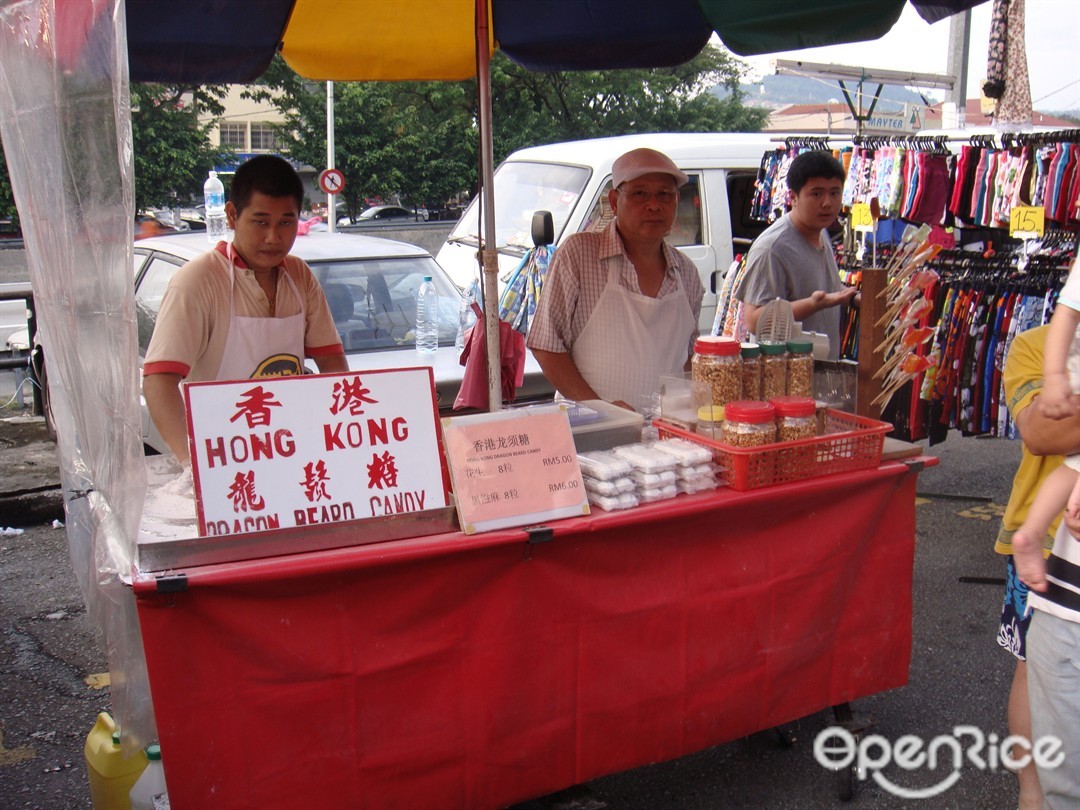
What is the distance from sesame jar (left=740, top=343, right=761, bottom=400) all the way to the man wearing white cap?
28.1 inches

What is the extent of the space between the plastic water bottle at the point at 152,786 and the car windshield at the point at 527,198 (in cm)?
514

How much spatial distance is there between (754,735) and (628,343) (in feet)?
4.57

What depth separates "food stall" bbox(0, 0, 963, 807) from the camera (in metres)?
1.94

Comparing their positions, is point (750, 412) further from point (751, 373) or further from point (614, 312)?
point (614, 312)

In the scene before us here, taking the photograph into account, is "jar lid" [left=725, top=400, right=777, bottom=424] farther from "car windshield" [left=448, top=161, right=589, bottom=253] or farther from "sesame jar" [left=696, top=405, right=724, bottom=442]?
"car windshield" [left=448, top=161, right=589, bottom=253]

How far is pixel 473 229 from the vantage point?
25.8 feet

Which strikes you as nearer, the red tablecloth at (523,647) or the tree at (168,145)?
the red tablecloth at (523,647)

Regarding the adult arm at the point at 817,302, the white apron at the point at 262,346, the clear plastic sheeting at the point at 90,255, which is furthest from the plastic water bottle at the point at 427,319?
the clear plastic sheeting at the point at 90,255

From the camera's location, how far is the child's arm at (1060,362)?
1.95 m

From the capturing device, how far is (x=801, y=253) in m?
4.00

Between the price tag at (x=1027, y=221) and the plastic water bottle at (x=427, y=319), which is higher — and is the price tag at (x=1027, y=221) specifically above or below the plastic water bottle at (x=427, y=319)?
above

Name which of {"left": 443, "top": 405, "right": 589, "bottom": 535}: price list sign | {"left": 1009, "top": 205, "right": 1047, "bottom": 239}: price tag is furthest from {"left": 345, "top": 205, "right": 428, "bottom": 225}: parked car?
{"left": 443, "top": 405, "right": 589, "bottom": 535}: price list sign

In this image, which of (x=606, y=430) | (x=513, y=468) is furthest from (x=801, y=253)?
(x=513, y=468)

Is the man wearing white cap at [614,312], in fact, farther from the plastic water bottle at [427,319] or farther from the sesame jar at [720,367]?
the plastic water bottle at [427,319]
